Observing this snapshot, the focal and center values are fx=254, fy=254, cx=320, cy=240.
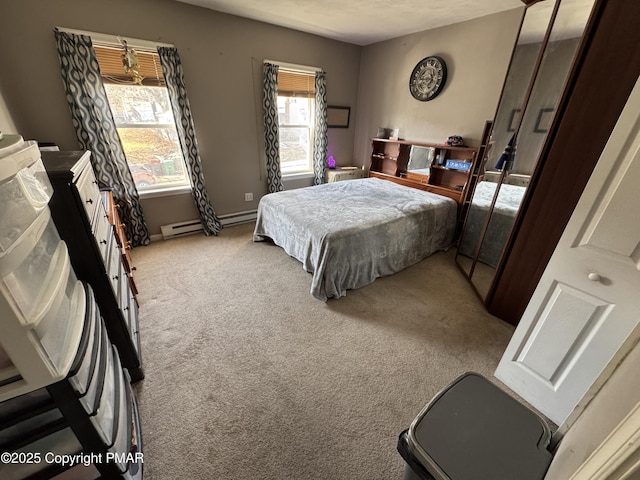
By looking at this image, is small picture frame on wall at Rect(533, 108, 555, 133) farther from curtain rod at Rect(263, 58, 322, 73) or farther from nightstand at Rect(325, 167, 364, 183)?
curtain rod at Rect(263, 58, 322, 73)

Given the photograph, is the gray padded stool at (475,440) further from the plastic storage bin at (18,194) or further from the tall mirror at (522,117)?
the tall mirror at (522,117)

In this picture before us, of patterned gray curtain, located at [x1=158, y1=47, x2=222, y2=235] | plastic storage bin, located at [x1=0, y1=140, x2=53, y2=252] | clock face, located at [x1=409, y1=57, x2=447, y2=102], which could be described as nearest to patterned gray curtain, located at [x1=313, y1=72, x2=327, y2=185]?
clock face, located at [x1=409, y1=57, x2=447, y2=102]

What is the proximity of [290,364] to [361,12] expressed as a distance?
11.7 feet

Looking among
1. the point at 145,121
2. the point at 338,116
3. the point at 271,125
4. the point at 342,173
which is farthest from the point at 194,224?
the point at 338,116

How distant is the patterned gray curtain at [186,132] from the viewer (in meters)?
2.70

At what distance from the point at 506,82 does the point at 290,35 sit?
106 inches

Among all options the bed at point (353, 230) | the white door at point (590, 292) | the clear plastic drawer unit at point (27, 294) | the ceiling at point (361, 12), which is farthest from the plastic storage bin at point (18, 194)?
the ceiling at point (361, 12)

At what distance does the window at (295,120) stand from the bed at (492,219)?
2.62 metres

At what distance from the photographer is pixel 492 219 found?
7.42 feet

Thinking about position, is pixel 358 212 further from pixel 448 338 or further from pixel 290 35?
pixel 290 35

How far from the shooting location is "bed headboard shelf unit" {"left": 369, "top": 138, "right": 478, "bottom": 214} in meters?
3.07

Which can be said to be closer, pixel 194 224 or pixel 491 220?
pixel 491 220

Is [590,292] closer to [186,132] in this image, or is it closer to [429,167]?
[429,167]

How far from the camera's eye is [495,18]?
2.68m
